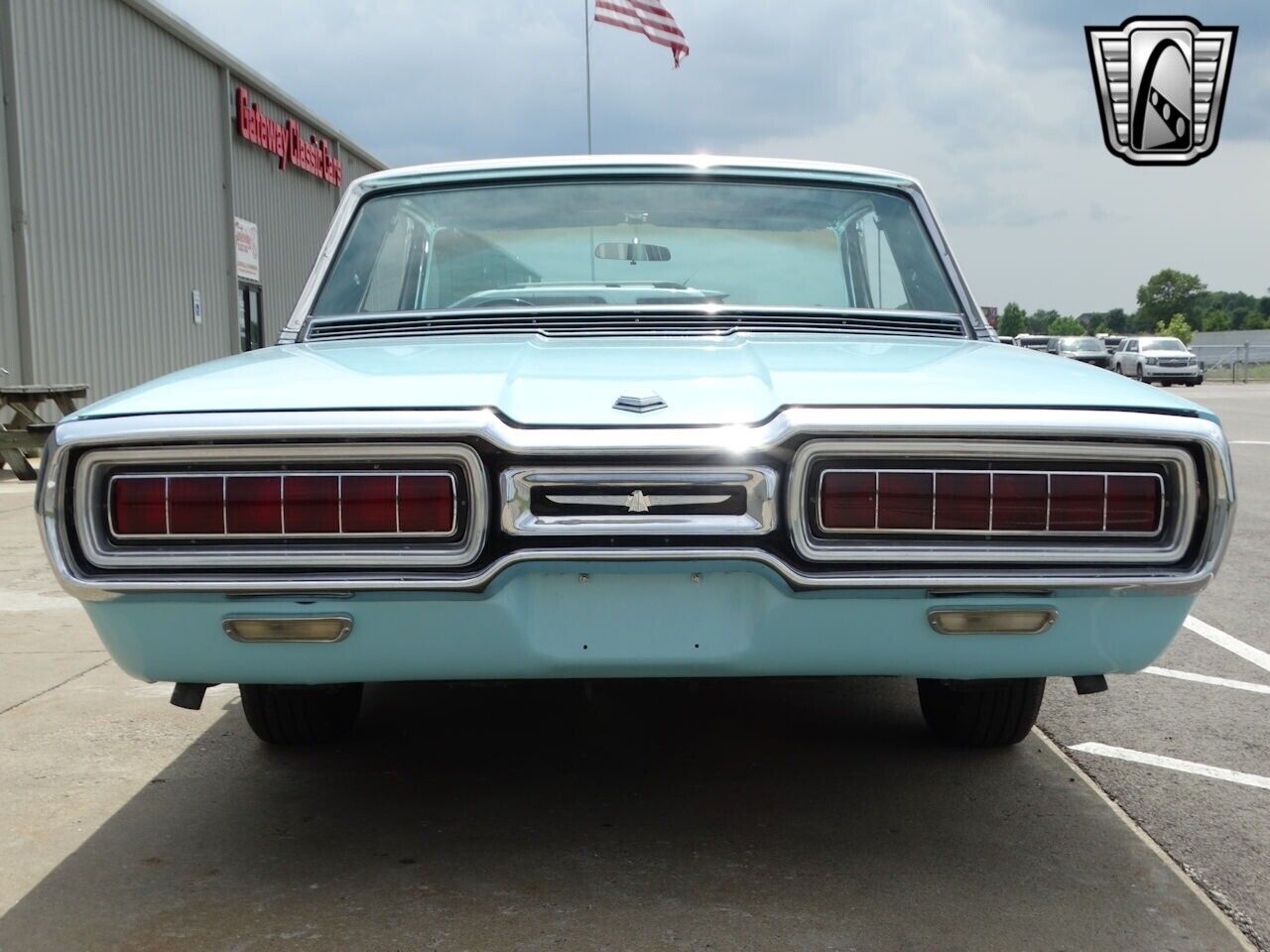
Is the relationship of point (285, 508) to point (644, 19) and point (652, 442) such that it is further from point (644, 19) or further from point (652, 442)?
point (644, 19)

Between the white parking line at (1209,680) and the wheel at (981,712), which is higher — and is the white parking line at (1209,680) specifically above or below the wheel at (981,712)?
below

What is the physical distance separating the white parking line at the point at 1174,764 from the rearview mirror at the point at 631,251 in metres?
1.78

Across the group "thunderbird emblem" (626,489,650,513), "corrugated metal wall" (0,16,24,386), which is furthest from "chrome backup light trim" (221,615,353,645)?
"corrugated metal wall" (0,16,24,386)

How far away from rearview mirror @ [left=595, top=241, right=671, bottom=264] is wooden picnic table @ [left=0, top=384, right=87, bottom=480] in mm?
8304

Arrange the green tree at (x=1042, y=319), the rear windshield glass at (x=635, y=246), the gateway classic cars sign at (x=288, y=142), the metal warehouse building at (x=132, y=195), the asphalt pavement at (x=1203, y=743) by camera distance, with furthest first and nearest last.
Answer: the green tree at (x=1042, y=319) < the gateway classic cars sign at (x=288, y=142) < the metal warehouse building at (x=132, y=195) < the rear windshield glass at (x=635, y=246) < the asphalt pavement at (x=1203, y=743)

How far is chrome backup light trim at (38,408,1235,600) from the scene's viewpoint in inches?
83.8

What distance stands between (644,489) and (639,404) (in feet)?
0.52

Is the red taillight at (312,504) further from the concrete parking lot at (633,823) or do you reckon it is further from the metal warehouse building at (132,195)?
the metal warehouse building at (132,195)

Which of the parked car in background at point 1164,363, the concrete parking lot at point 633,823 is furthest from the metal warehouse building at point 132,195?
the parked car in background at point 1164,363

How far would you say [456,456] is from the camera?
2150mm

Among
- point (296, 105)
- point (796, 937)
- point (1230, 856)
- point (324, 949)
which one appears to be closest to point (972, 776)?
point (1230, 856)

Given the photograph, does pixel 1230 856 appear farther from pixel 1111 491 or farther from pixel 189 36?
pixel 189 36

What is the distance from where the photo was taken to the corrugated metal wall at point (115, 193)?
42.8 feet

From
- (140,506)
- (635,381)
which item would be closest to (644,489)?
(635,381)
